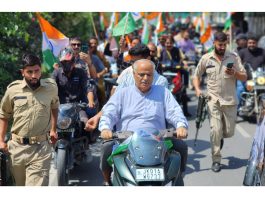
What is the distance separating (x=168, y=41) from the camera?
1121 centimetres

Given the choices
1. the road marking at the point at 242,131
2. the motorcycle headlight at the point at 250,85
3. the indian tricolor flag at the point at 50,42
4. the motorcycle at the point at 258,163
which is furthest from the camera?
the motorcycle headlight at the point at 250,85

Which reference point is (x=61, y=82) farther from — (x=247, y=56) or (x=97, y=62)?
(x=247, y=56)

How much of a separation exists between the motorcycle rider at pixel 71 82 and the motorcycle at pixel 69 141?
0.21 meters

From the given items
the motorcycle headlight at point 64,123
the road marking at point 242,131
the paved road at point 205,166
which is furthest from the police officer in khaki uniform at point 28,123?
the road marking at point 242,131

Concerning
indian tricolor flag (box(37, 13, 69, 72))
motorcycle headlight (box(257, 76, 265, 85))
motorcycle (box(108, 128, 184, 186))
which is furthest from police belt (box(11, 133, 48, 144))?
motorcycle headlight (box(257, 76, 265, 85))

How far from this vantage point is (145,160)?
3.99 m

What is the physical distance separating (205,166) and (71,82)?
227 centimetres

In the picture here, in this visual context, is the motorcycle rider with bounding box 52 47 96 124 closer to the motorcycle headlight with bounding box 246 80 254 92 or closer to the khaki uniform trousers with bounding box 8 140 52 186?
the khaki uniform trousers with bounding box 8 140 52 186

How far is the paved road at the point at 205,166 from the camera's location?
258 inches

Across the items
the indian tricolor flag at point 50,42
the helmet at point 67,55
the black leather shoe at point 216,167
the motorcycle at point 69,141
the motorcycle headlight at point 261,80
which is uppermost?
the indian tricolor flag at point 50,42

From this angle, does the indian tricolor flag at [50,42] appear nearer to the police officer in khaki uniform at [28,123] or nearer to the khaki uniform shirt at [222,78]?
the khaki uniform shirt at [222,78]

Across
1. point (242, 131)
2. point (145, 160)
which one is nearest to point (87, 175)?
point (145, 160)

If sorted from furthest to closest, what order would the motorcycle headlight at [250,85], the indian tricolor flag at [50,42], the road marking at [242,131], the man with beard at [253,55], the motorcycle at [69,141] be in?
the man with beard at [253,55] → the motorcycle headlight at [250,85] → the road marking at [242,131] → the indian tricolor flag at [50,42] → the motorcycle at [69,141]
